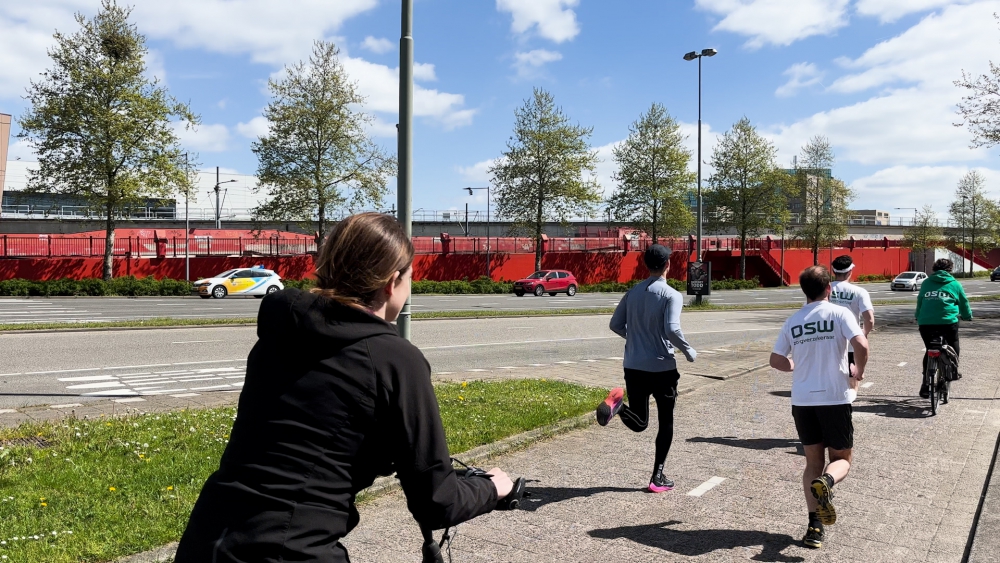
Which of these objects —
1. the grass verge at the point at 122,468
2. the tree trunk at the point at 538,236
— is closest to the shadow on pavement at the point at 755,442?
the grass verge at the point at 122,468

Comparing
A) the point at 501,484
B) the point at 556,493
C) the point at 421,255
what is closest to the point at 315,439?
the point at 501,484

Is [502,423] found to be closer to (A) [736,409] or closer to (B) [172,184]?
(A) [736,409]

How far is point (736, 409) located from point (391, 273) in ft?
25.5

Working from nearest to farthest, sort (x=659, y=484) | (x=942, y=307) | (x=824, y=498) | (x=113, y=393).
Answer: (x=824, y=498)
(x=659, y=484)
(x=942, y=307)
(x=113, y=393)

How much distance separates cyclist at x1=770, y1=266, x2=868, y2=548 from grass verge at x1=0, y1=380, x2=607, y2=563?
115 inches

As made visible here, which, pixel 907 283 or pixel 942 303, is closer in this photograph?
pixel 942 303

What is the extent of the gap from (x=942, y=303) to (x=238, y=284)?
101ft

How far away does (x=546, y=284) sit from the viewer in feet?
139

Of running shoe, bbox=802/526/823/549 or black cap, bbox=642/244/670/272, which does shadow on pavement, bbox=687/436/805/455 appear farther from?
running shoe, bbox=802/526/823/549

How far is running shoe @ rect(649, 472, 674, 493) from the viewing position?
569cm

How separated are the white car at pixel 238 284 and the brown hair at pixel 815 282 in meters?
30.8

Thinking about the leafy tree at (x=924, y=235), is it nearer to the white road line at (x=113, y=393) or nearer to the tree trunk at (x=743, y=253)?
the tree trunk at (x=743, y=253)

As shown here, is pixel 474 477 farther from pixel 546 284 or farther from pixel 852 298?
pixel 546 284

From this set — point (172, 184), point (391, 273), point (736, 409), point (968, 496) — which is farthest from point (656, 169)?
point (391, 273)
